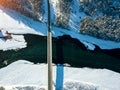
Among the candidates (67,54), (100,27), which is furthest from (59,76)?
(100,27)

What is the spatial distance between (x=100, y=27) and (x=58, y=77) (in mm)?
1684

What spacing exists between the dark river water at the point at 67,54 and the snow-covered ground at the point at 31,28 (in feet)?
0.37

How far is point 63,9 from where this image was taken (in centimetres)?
993

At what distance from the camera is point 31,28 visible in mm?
9820

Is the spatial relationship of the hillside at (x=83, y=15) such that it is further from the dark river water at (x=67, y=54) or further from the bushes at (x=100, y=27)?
the dark river water at (x=67, y=54)

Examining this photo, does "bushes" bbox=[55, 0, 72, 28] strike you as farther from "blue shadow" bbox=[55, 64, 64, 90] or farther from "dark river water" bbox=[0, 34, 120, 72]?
"blue shadow" bbox=[55, 64, 64, 90]

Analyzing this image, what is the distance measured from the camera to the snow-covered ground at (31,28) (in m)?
9.57

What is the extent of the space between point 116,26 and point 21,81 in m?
2.66

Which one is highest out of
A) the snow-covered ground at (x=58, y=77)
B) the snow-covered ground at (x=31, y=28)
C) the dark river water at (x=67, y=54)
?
the snow-covered ground at (x=31, y=28)

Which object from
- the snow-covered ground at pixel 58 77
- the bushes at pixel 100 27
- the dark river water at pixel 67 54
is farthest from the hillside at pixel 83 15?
the snow-covered ground at pixel 58 77

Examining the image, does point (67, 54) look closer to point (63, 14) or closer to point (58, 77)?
point (58, 77)

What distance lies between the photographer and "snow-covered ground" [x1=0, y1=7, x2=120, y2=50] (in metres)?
9.57

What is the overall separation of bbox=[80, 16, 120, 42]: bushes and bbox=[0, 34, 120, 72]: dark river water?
365 mm

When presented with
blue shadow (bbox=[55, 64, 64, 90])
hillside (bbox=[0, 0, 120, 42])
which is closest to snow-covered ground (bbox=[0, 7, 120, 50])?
hillside (bbox=[0, 0, 120, 42])
